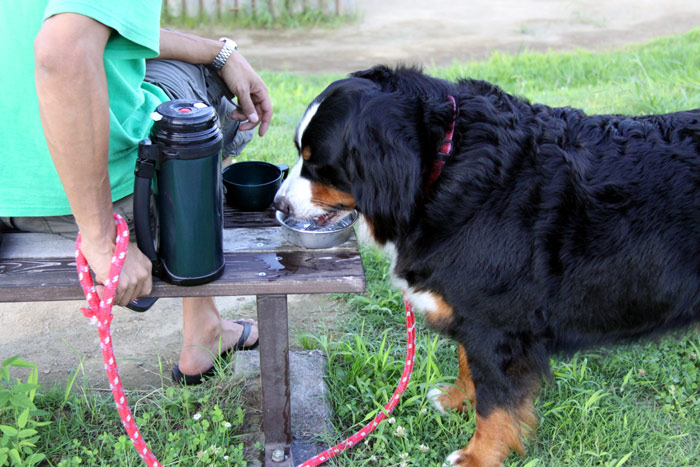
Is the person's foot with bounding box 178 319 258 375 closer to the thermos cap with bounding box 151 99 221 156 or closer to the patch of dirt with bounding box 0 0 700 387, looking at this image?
the thermos cap with bounding box 151 99 221 156

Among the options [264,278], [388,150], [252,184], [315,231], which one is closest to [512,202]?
[388,150]

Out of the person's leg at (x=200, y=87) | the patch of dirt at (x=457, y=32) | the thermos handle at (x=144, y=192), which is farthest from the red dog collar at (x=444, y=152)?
the patch of dirt at (x=457, y=32)

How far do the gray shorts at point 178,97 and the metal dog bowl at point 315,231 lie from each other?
425mm

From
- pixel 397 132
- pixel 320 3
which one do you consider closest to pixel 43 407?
pixel 397 132

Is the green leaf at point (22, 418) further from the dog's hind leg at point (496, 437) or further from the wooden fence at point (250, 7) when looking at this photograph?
the wooden fence at point (250, 7)

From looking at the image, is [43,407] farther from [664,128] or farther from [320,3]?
[320,3]

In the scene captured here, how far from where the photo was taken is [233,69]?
232cm

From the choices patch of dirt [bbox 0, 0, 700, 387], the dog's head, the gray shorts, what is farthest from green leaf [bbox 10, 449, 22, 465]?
patch of dirt [bbox 0, 0, 700, 387]

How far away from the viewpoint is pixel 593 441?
2145mm

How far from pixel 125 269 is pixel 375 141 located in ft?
2.44

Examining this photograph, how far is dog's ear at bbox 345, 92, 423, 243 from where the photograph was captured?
1736mm

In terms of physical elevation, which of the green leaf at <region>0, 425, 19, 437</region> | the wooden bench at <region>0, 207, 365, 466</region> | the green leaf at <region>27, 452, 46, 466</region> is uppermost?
the wooden bench at <region>0, 207, 365, 466</region>

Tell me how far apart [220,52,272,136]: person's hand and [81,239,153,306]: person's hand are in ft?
2.73

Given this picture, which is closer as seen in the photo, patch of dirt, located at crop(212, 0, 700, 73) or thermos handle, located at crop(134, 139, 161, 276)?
thermos handle, located at crop(134, 139, 161, 276)
